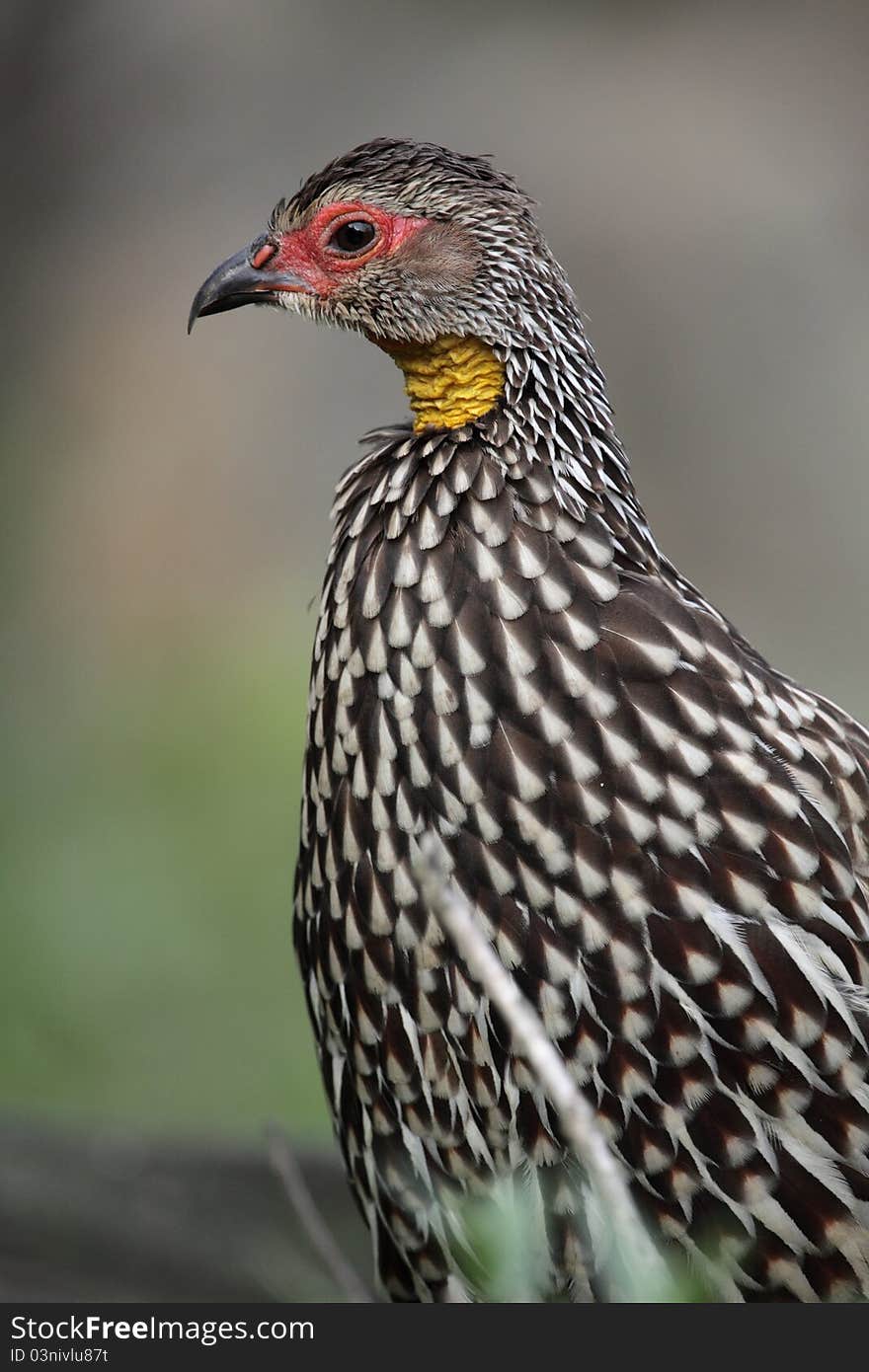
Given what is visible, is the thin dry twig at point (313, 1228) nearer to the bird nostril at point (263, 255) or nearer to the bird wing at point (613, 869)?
the bird wing at point (613, 869)

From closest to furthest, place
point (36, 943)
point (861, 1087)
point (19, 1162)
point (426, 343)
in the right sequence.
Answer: point (861, 1087) < point (426, 343) < point (19, 1162) < point (36, 943)

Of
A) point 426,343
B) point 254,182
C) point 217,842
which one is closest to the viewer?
point 426,343

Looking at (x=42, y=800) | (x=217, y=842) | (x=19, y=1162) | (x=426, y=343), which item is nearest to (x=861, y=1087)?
(x=426, y=343)

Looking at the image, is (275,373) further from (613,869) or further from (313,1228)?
(313,1228)

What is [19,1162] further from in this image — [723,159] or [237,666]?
[723,159]

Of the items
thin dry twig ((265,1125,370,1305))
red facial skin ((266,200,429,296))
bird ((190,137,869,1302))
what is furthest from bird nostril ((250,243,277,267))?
thin dry twig ((265,1125,370,1305))

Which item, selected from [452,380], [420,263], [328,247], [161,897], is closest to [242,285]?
[328,247]
